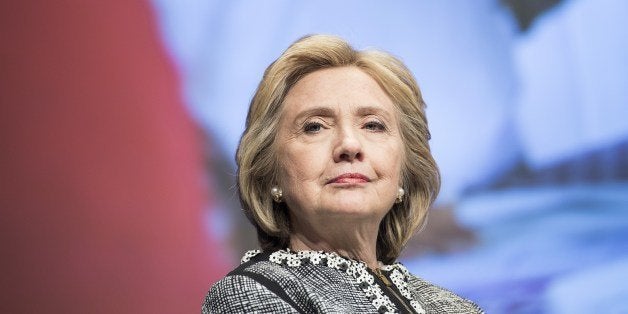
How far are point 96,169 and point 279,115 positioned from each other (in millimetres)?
964

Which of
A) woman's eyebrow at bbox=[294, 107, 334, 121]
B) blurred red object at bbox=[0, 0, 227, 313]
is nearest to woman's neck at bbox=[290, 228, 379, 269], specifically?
woman's eyebrow at bbox=[294, 107, 334, 121]

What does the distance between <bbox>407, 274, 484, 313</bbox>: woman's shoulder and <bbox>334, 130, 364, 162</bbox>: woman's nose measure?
40 centimetres

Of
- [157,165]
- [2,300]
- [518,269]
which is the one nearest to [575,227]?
[518,269]

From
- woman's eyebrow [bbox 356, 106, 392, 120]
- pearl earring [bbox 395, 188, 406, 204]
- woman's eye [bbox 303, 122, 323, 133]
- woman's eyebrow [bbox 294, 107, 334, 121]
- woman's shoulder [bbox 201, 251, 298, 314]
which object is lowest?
woman's shoulder [bbox 201, 251, 298, 314]

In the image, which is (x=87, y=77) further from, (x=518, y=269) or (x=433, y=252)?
(x=518, y=269)

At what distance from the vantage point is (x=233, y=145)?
3225 mm

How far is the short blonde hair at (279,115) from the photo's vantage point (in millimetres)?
2338

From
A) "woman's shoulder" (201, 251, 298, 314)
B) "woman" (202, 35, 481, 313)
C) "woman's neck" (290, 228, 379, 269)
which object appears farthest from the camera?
"woman's neck" (290, 228, 379, 269)

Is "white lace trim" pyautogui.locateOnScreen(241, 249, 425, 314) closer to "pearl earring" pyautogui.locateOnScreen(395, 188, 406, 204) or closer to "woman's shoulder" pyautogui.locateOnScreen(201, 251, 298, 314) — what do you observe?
"woman's shoulder" pyautogui.locateOnScreen(201, 251, 298, 314)

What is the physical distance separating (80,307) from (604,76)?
1.83 m

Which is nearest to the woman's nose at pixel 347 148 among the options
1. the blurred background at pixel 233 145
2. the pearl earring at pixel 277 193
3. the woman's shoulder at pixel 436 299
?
the pearl earring at pixel 277 193

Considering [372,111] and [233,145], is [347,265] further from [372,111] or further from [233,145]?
[233,145]

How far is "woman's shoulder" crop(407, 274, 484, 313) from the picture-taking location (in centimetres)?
243

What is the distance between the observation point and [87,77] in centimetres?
314
